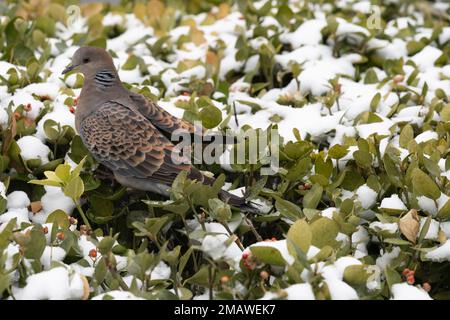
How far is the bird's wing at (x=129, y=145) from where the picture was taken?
3.97m

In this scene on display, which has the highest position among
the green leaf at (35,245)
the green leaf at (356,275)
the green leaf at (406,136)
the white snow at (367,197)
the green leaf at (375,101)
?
the green leaf at (35,245)

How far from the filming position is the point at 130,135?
13.4ft

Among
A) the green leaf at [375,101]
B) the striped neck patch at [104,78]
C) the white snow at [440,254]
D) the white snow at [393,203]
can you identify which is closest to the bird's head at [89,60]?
the striped neck patch at [104,78]

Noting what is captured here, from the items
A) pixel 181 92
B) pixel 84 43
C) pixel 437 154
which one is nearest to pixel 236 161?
pixel 437 154

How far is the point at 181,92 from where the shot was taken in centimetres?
491

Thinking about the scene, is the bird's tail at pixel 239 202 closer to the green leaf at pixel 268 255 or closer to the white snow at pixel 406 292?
the green leaf at pixel 268 255

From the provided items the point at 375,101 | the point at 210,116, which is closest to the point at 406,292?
the point at 210,116

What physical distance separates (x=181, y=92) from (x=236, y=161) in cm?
132

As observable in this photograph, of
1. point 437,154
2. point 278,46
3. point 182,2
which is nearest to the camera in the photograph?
point 437,154

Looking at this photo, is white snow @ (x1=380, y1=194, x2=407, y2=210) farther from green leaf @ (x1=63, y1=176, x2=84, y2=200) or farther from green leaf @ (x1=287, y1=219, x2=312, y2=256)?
green leaf @ (x1=63, y1=176, x2=84, y2=200)

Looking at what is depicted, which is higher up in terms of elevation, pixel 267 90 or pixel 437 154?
pixel 437 154
